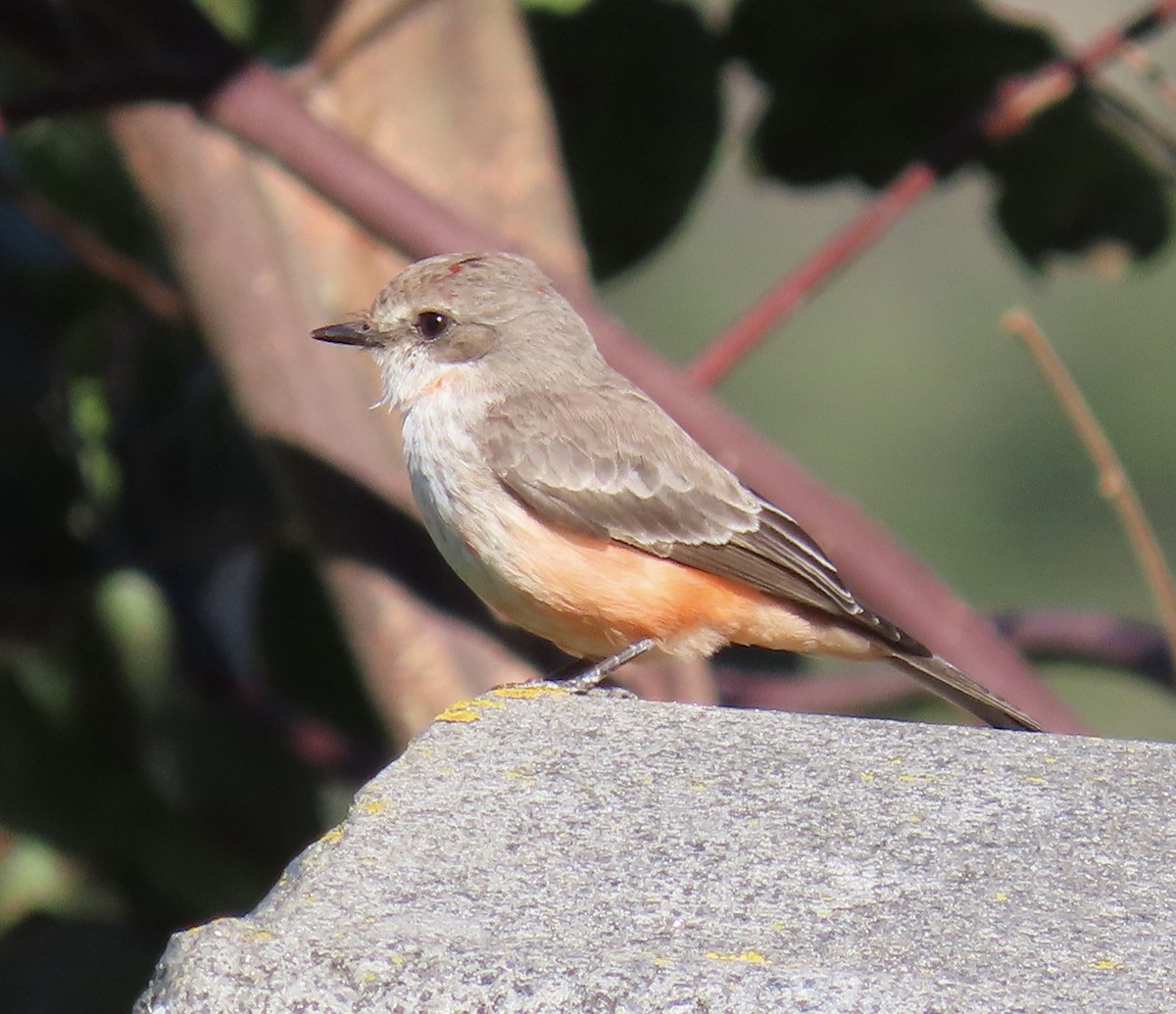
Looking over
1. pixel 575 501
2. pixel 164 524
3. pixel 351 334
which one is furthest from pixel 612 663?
pixel 164 524

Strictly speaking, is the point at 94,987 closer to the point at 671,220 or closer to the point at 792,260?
the point at 671,220

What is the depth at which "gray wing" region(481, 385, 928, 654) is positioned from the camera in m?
4.96

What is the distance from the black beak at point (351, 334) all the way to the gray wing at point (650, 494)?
408 millimetres

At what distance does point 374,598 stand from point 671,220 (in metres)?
1.90

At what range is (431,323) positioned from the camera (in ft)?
17.6

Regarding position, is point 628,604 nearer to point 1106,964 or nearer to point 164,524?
point 164,524

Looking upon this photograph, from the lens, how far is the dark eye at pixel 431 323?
5332mm

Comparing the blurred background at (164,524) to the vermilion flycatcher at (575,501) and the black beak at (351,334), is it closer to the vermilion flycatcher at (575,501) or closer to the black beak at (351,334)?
the black beak at (351,334)

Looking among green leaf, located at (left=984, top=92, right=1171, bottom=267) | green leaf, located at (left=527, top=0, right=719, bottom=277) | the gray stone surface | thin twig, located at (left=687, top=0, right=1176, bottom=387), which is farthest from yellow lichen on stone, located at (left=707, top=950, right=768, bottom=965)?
green leaf, located at (left=984, top=92, right=1171, bottom=267)

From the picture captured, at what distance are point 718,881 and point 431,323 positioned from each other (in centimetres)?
342

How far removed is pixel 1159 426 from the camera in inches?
608

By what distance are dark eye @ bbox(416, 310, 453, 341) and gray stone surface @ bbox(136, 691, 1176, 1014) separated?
2.61 meters

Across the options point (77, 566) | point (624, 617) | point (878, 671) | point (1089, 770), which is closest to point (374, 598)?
point (624, 617)

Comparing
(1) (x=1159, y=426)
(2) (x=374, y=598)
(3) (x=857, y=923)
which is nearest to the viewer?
(3) (x=857, y=923)
